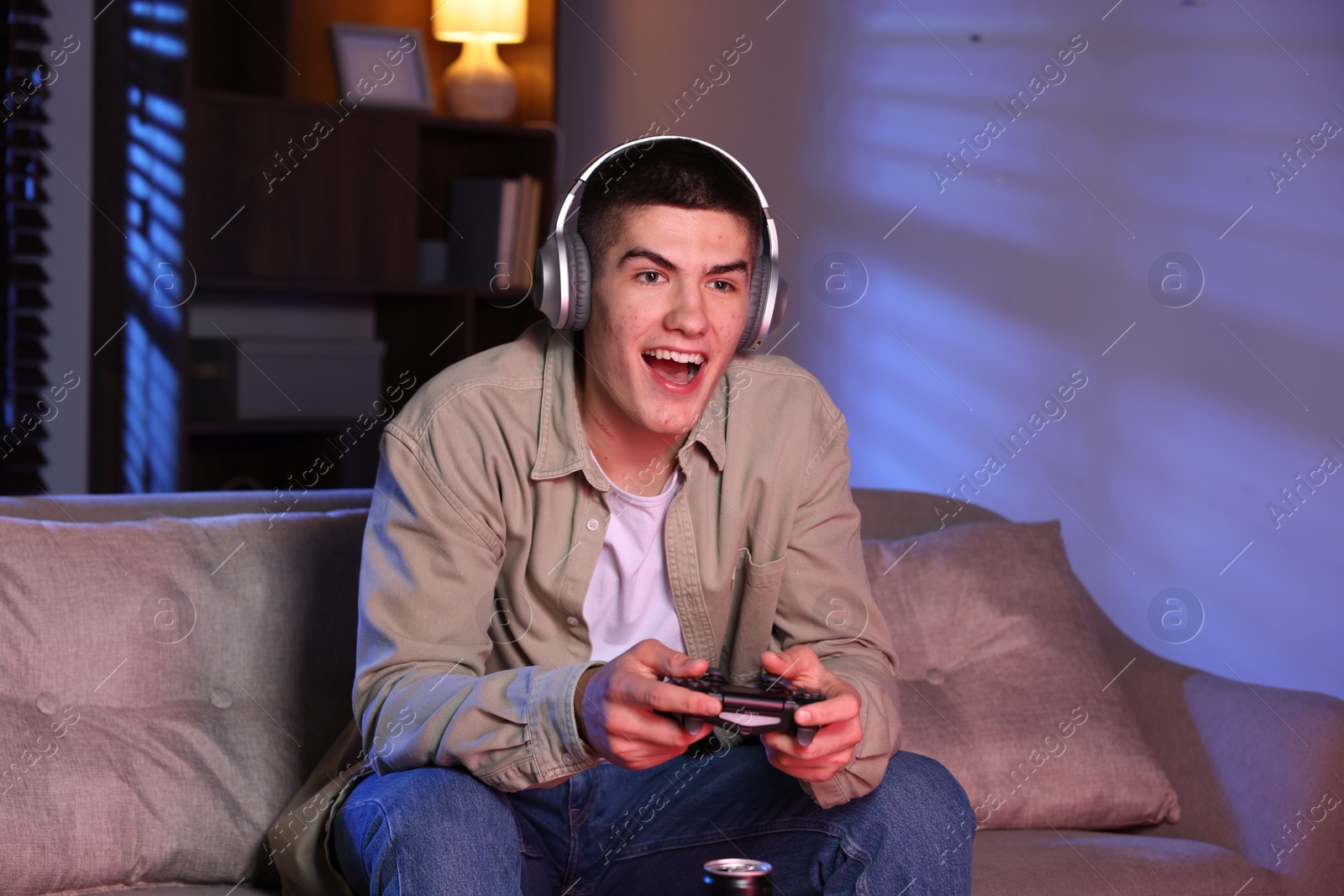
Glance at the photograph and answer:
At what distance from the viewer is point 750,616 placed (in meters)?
1.53

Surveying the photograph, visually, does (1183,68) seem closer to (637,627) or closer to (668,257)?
(668,257)

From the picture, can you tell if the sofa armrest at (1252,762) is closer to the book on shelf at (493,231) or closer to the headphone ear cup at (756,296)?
the headphone ear cup at (756,296)

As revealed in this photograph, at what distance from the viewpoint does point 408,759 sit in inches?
50.5

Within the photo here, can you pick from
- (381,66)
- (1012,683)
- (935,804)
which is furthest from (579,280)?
(381,66)

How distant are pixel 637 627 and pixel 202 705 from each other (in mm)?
583

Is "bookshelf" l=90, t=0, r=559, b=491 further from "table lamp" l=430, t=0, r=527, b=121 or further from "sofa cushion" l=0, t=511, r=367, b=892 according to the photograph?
"sofa cushion" l=0, t=511, r=367, b=892

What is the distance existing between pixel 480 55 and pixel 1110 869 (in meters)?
2.79

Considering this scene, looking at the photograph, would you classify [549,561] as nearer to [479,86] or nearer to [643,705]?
[643,705]

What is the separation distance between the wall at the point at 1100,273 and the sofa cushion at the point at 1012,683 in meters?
0.38

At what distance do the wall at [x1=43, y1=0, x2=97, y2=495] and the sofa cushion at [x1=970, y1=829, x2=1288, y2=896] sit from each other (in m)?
2.58

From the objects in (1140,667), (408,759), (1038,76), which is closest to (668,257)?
(408,759)

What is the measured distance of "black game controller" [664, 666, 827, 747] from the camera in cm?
113

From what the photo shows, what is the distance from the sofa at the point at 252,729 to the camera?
153 cm

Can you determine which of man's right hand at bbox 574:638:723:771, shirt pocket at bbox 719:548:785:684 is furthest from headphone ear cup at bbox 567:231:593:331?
man's right hand at bbox 574:638:723:771
